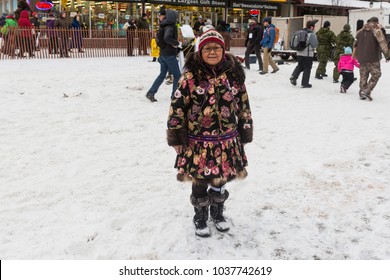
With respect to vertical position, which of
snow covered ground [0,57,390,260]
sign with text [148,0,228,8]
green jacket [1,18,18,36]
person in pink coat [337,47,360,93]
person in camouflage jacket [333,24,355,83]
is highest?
sign with text [148,0,228,8]

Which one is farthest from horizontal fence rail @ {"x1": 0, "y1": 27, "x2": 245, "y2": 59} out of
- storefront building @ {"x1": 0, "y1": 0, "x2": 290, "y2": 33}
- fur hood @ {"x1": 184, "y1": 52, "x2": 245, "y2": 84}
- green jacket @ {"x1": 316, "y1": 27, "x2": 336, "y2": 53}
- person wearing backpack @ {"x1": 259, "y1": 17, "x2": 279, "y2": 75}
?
fur hood @ {"x1": 184, "y1": 52, "x2": 245, "y2": 84}

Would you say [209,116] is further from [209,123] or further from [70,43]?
[70,43]

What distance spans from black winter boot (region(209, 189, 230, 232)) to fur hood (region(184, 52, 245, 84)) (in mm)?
930

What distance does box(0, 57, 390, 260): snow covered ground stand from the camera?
3.05 meters

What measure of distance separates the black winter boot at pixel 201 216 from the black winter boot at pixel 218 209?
0.06m

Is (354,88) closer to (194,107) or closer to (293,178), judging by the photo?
(293,178)

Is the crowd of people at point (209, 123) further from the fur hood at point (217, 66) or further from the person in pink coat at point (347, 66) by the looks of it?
the person in pink coat at point (347, 66)

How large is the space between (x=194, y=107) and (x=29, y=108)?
5355 millimetres

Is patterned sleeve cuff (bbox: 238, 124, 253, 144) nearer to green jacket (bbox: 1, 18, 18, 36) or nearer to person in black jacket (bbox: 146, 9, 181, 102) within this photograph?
person in black jacket (bbox: 146, 9, 181, 102)

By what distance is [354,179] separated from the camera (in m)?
4.34

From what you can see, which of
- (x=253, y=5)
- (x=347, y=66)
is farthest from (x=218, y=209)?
(x=253, y=5)

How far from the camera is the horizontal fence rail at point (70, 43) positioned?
14.9m

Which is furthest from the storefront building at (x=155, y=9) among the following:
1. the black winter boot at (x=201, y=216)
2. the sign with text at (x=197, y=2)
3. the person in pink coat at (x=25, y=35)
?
the black winter boot at (x=201, y=216)

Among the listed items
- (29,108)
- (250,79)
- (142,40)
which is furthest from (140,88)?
(142,40)
